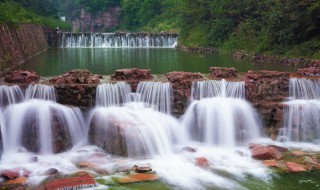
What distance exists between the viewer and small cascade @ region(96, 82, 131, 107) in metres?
13.5

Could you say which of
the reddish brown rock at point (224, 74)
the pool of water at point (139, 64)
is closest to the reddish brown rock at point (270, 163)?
the reddish brown rock at point (224, 74)

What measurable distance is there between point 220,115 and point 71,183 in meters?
6.14

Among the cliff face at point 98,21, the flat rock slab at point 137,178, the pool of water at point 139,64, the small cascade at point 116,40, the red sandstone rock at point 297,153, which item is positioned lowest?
the flat rock slab at point 137,178

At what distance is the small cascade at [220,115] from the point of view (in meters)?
13.1

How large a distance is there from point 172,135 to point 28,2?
49.3 metres

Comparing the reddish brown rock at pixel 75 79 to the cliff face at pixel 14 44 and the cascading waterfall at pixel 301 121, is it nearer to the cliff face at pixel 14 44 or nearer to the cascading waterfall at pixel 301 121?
the cascading waterfall at pixel 301 121

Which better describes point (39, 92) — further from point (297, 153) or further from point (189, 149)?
point (297, 153)

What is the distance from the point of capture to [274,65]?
2469cm

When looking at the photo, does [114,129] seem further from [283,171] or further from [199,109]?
[283,171]

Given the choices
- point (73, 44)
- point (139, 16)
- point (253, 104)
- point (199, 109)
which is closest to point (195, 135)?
point (199, 109)

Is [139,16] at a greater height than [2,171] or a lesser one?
greater

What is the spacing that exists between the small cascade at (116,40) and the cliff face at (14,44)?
1368 centimetres

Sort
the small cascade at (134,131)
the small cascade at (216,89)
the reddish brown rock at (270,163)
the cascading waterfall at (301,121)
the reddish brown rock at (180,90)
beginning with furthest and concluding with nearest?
the small cascade at (216,89)
the reddish brown rock at (180,90)
the cascading waterfall at (301,121)
the small cascade at (134,131)
the reddish brown rock at (270,163)

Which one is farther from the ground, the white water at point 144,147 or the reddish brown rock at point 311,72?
the reddish brown rock at point 311,72
